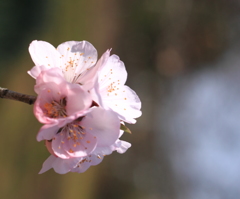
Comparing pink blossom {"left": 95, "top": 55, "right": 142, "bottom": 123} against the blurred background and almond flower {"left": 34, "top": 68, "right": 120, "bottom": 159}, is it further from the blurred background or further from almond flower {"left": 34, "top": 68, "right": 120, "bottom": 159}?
the blurred background

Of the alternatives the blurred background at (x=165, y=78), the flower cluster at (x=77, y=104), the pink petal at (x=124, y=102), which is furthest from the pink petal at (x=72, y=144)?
the blurred background at (x=165, y=78)

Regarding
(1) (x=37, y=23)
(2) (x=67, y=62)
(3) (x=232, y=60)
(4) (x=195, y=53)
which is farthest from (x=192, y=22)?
(2) (x=67, y=62)

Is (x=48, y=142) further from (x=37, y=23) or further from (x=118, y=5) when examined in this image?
(x=118, y=5)

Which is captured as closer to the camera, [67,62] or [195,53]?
[67,62]

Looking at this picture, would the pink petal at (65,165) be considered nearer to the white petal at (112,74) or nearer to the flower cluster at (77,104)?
the flower cluster at (77,104)

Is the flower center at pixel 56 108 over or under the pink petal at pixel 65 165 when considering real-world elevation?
over

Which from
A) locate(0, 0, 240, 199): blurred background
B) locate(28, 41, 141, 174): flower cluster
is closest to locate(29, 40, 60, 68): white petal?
locate(28, 41, 141, 174): flower cluster
